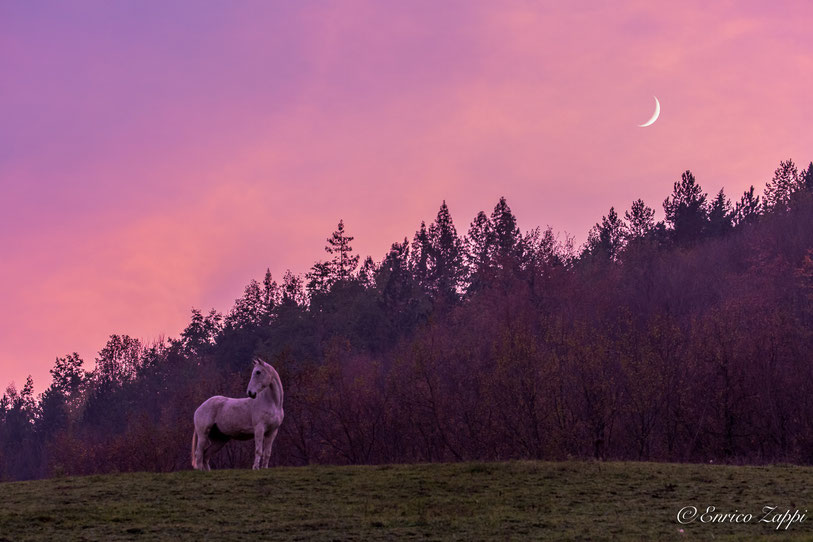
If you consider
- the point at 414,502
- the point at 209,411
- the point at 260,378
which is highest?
the point at 260,378

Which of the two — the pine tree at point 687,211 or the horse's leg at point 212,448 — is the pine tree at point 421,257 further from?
the horse's leg at point 212,448

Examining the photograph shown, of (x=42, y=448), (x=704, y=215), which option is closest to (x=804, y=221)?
(x=704, y=215)

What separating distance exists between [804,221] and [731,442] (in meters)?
43.5

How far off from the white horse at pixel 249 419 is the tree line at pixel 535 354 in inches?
500

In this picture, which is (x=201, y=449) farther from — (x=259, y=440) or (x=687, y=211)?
(x=687, y=211)

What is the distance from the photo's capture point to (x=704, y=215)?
360 ft

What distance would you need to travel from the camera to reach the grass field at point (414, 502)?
1650 cm

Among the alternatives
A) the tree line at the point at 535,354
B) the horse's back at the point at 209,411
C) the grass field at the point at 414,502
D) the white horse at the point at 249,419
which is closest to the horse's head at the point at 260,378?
the white horse at the point at 249,419

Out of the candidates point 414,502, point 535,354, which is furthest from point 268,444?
point 535,354

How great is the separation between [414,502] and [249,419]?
8.48 m

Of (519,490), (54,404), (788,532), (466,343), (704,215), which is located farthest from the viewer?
(54,404)

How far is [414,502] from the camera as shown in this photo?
1961 centimetres

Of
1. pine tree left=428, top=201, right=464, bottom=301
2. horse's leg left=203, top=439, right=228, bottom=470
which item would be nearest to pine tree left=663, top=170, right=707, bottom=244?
pine tree left=428, top=201, right=464, bottom=301

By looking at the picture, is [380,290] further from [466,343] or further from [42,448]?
[42,448]
